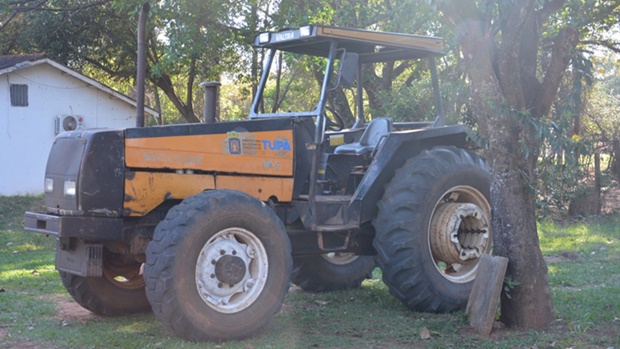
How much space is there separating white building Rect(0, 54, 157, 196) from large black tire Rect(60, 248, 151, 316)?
13.2 meters

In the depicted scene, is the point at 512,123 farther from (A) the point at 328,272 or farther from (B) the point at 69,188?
(B) the point at 69,188

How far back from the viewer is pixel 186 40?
1822 cm

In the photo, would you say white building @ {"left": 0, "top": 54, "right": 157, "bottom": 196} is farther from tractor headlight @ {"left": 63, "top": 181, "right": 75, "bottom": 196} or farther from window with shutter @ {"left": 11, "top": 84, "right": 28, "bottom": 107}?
tractor headlight @ {"left": 63, "top": 181, "right": 75, "bottom": 196}

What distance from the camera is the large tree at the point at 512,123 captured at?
6.62 m

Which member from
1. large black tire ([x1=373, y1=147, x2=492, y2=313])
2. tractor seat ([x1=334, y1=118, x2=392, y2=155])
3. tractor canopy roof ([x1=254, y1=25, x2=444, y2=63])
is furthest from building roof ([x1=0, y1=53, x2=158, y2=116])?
large black tire ([x1=373, y1=147, x2=492, y2=313])

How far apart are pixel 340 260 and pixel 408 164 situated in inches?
71.8

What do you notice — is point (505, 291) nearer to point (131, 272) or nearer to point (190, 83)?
point (131, 272)

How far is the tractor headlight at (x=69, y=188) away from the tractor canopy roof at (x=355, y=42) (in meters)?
2.62

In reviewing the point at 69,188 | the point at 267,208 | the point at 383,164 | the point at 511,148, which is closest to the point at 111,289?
the point at 69,188

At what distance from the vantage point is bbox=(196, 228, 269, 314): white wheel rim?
250 inches

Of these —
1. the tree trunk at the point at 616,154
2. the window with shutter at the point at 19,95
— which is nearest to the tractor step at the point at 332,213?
the tree trunk at the point at 616,154

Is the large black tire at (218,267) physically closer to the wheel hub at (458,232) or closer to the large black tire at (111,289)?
the large black tire at (111,289)

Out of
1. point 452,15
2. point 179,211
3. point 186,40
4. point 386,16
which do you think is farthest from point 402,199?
point 186,40

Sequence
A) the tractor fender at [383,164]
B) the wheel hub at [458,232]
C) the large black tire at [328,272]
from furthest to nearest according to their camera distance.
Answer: the large black tire at [328,272], the wheel hub at [458,232], the tractor fender at [383,164]
